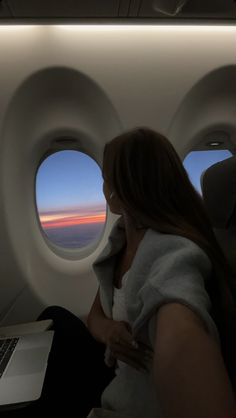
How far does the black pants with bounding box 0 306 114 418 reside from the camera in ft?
4.05

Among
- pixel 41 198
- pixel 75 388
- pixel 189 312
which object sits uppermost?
pixel 41 198

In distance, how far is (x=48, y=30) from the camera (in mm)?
1919

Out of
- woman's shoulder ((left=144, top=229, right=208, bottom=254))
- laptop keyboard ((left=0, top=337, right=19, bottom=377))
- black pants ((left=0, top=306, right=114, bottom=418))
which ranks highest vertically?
woman's shoulder ((left=144, top=229, right=208, bottom=254))

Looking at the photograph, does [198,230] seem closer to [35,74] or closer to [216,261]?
[216,261]

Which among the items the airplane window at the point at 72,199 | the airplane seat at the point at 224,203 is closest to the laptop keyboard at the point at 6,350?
the airplane seat at the point at 224,203

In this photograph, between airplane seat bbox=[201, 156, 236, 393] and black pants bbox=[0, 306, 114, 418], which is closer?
airplane seat bbox=[201, 156, 236, 393]

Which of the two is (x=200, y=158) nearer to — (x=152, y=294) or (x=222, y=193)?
(x=222, y=193)

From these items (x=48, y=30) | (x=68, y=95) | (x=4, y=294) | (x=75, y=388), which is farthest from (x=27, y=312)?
(x=48, y=30)

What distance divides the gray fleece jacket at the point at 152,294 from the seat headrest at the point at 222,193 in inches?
9.0

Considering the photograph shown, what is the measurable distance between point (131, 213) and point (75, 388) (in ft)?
2.53
